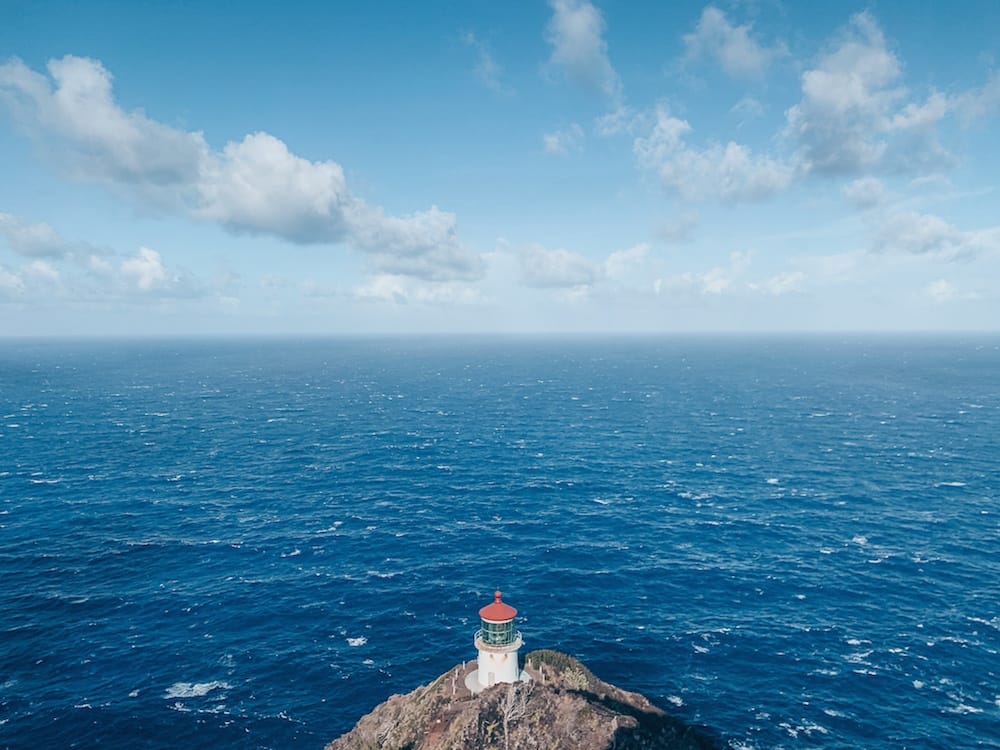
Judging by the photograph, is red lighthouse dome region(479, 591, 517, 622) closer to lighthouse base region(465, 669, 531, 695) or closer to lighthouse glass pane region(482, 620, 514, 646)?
lighthouse glass pane region(482, 620, 514, 646)

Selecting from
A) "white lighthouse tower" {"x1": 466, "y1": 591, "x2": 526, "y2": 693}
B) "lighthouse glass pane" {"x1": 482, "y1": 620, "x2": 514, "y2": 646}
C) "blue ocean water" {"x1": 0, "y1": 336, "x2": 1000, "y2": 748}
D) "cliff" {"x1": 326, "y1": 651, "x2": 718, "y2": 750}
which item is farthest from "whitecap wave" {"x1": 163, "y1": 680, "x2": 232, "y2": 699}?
"lighthouse glass pane" {"x1": 482, "y1": 620, "x2": 514, "y2": 646}

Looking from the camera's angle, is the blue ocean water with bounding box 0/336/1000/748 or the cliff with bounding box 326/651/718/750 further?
the blue ocean water with bounding box 0/336/1000/748

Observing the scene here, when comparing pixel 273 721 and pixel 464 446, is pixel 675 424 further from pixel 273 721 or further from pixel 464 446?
pixel 273 721

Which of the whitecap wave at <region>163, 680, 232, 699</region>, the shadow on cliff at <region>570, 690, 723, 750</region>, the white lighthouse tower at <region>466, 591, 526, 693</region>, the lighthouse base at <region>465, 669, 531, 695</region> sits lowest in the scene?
the whitecap wave at <region>163, 680, 232, 699</region>

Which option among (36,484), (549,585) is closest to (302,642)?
(549,585)

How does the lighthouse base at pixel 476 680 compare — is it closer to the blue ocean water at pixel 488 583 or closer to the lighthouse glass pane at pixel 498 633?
the lighthouse glass pane at pixel 498 633

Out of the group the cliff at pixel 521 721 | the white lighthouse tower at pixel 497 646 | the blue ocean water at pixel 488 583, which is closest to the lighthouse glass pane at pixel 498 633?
the white lighthouse tower at pixel 497 646

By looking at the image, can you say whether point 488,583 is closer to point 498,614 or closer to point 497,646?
point 497,646
